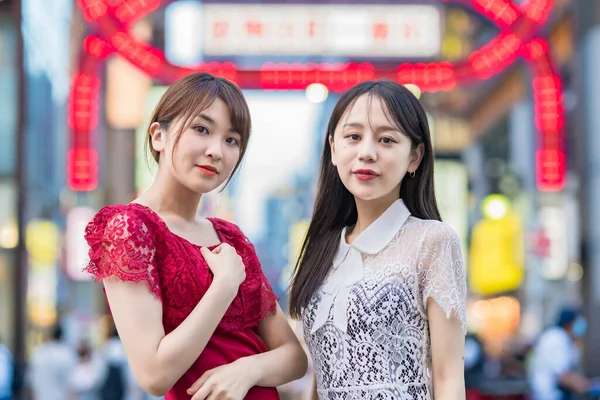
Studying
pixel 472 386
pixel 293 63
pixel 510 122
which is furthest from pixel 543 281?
pixel 293 63

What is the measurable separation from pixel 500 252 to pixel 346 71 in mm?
10460

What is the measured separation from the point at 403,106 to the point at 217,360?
2.95 ft

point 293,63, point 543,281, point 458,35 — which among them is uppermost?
point 458,35

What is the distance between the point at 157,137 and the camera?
8.22 feet

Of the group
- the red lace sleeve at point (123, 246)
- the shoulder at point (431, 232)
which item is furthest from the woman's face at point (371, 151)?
the red lace sleeve at point (123, 246)

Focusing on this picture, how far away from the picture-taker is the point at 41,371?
931 cm

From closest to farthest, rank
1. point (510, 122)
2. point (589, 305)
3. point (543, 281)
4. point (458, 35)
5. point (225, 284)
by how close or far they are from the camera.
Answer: point (225, 284), point (589, 305), point (543, 281), point (510, 122), point (458, 35)

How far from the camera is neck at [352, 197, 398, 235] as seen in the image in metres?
2.65

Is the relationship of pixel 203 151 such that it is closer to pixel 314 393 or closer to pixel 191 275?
pixel 191 275

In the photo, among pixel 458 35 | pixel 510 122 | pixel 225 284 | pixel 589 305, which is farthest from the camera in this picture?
pixel 458 35

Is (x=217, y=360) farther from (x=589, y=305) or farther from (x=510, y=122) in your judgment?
(x=510, y=122)

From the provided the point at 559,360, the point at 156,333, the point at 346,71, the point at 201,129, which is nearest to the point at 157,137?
the point at 201,129

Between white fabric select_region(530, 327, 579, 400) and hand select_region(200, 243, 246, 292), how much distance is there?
20.2 ft

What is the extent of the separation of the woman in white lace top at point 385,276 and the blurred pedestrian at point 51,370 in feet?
23.8
